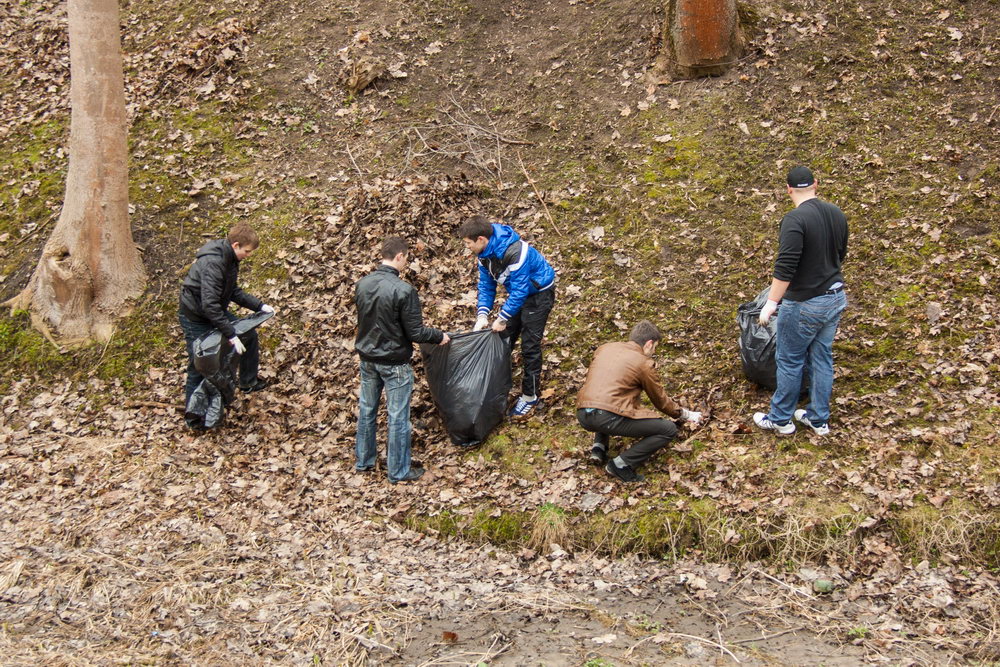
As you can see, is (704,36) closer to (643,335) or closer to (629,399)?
(643,335)

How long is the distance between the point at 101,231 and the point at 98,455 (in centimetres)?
237

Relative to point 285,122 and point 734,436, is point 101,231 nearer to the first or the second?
point 285,122

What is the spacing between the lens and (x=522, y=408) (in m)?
6.06

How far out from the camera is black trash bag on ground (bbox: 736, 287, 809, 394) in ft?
18.0

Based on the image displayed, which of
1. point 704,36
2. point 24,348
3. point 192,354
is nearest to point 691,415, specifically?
point 192,354

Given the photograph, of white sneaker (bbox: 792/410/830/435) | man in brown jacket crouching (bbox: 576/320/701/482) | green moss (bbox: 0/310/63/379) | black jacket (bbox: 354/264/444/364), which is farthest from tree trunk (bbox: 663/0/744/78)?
green moss (bbox: 0/310/63/379)

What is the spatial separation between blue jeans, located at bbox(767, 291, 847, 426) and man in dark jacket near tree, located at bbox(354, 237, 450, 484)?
2484 millimetres

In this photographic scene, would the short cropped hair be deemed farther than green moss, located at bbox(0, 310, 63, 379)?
No

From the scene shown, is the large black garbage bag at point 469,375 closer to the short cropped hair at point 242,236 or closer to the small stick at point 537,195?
the short cropped hair at point 242,236

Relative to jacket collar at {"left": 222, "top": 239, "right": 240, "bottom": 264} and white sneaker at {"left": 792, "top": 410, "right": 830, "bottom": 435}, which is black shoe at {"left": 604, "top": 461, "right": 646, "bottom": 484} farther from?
jacket collar at {"left": 222, "top": 239, "right": 240, "bottom": 264}

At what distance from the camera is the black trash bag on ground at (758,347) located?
18.0ft

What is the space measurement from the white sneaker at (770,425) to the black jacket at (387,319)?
98.9 inches

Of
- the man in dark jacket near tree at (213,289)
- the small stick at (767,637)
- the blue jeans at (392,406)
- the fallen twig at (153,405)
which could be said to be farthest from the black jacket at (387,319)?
the small stick at (767,637)

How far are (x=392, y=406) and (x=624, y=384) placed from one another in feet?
5.84
